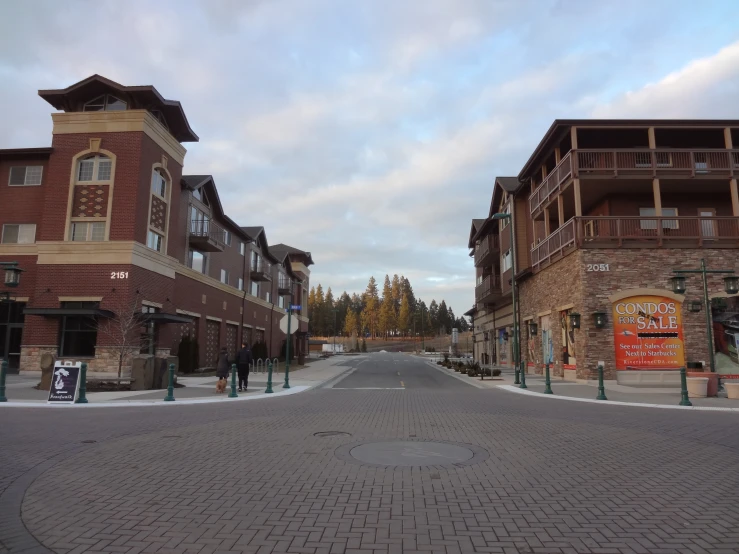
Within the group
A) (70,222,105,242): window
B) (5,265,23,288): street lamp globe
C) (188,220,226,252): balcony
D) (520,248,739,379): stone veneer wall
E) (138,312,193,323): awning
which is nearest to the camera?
(5,265,23,288): street lamp globe

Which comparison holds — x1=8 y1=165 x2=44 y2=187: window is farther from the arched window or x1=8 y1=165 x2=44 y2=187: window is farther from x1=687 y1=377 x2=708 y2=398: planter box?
x1=687 y1=377 x2=708 y2=398: planter box

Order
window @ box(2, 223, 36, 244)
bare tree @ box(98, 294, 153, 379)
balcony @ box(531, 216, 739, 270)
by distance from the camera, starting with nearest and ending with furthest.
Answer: balcony @ box(531, 216, 739, 270) → bare tree @ box(98, 294, 153, 379) → window @ box(2, 223, 36, 244)

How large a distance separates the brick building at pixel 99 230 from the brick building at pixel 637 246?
782 inches

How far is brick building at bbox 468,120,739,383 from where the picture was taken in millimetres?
21156

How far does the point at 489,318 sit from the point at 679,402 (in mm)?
31250

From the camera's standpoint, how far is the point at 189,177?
114 ft

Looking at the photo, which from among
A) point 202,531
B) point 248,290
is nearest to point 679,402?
point 202,531

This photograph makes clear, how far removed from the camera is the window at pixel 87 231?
26094 mm

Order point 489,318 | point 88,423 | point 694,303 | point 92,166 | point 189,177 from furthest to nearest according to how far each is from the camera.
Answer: point 489,318 < point 189,177 < point 92,166 < point 694,303 < point 88,423

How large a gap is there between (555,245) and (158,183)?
2210cm

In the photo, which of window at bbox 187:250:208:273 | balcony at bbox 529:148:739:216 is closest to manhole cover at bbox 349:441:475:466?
balcony at bbox 529:148:739:216

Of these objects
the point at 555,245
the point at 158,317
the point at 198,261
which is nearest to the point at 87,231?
the point at 158,317

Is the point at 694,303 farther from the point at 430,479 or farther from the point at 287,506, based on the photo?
the point at 287,506

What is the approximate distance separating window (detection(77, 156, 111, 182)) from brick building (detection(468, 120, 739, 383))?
22.8m
